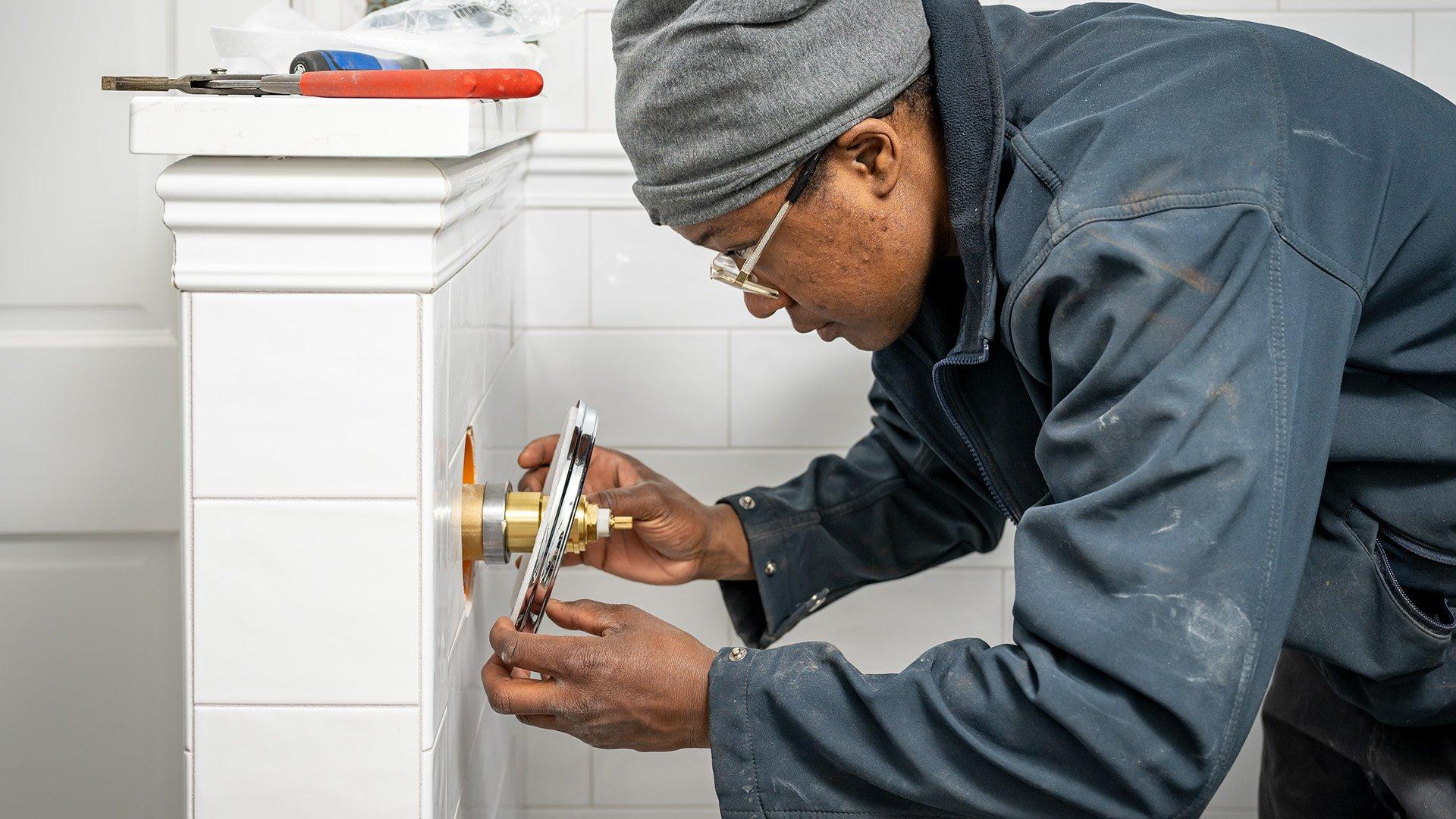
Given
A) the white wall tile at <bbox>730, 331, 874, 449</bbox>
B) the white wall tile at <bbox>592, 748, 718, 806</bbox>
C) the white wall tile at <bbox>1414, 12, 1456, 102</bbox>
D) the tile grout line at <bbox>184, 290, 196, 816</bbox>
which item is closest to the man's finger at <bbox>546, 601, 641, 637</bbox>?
the tile grout line at <bbox>184, 290, 196, 816</bbox>

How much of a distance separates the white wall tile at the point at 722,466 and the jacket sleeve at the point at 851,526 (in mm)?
255

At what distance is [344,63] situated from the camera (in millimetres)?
839

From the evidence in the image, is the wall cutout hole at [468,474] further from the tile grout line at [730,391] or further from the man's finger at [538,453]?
the tile grout line at [730,391]

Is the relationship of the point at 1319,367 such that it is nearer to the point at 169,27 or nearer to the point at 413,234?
the point at 413,234

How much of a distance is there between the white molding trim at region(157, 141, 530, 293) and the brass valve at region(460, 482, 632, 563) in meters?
0.24

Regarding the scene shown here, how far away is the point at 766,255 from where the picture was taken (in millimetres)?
898

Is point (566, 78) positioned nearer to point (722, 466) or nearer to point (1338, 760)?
point (722, 466)

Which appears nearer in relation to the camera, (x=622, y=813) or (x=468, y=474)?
(x=468, y=474)

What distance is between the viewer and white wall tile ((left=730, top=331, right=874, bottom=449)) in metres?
1.52

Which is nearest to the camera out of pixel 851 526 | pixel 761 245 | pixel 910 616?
pixel 761 245

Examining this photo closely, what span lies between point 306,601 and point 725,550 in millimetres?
541

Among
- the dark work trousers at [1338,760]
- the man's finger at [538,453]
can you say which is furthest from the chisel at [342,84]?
the dark work trousers at [1338,760]

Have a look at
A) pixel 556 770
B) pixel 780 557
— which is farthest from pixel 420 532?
pixel 556 770

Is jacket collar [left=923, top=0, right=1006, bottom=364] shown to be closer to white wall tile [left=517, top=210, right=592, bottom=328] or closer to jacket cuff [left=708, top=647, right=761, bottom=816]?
jacket cuff [left=708, top=647, right=761, bottom=816]
